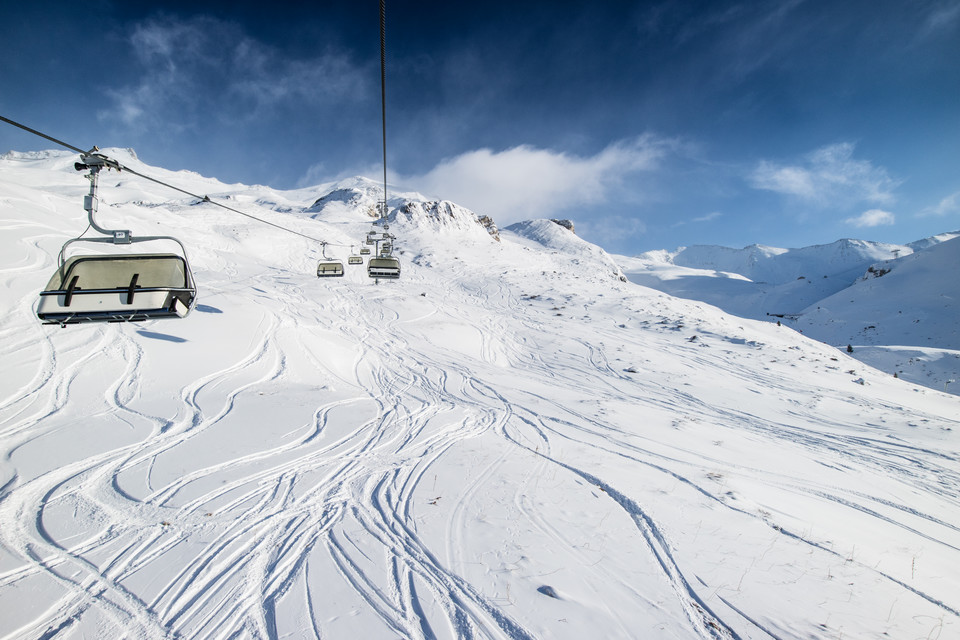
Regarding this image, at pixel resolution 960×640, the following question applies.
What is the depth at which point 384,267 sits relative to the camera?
55.4 feet

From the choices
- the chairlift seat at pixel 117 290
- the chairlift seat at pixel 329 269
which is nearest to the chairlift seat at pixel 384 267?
the chairlift seat at pixel 329 269

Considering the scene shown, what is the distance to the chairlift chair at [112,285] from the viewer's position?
4.82 m

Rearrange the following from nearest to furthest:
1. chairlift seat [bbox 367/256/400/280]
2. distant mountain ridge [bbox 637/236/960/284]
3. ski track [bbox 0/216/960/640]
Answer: ski track [bbox 0/216/960/640], chairlift seat [bbox 367/256/400/280], distant mountain ridge [bbox 637/236/960/284]

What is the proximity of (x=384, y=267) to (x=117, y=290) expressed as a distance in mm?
12036

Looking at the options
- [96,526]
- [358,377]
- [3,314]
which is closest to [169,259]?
[96,526]

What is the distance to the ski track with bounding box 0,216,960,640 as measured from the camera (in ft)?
11.9

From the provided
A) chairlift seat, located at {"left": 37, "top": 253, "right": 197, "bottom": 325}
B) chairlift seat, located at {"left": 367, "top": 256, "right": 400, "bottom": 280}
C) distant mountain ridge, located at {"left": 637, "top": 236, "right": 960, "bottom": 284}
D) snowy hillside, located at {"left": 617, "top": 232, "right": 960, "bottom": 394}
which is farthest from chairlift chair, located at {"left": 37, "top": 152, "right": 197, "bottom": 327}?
distant mountain ridge, located at {"left": 637, "top": 236, "right": 960, "bottom": 284}

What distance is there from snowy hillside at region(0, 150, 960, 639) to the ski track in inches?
1.4

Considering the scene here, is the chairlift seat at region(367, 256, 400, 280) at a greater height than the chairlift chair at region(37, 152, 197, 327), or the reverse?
the chairlift seat at region(367, 256, 400, 280)

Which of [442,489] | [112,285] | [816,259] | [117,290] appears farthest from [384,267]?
[816,259]

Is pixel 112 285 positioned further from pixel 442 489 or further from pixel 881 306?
pixel 881 306

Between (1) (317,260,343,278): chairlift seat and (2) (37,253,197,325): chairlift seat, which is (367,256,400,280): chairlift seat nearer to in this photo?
(1) (317,260,343,278): chairlift seat

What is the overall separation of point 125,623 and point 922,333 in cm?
5056

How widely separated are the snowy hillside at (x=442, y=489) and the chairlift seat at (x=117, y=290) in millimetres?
2662
